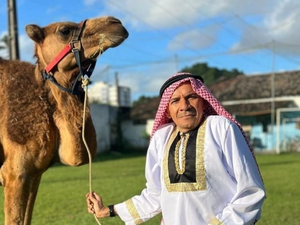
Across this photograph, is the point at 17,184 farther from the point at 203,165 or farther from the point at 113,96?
the point at 113,96

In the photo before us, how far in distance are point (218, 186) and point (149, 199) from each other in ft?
1.94

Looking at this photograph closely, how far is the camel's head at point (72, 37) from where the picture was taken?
327cm

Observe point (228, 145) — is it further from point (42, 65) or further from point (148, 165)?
point (42, 65)

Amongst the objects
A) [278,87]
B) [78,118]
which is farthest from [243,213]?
[278,87]

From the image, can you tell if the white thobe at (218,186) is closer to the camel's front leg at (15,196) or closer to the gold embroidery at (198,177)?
the gold embroidery at (198,177)

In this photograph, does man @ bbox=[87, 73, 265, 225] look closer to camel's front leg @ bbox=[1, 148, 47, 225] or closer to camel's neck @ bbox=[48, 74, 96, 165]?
camel's neck @ bbox=[48, 74, 96, 165]

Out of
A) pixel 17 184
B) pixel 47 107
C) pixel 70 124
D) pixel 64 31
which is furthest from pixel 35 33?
pixel 17 184

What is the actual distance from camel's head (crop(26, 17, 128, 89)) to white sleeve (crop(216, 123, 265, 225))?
3.95ft

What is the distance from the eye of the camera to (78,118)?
3268mm

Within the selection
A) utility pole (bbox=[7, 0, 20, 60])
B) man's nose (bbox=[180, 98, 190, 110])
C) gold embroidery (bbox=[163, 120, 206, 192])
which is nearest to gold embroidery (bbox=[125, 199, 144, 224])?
gold embroidery (bbox=[163, 120, 206, 192])

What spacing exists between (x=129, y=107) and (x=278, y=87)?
11201 mm

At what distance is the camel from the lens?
315 cm

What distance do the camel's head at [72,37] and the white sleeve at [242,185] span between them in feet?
3.95

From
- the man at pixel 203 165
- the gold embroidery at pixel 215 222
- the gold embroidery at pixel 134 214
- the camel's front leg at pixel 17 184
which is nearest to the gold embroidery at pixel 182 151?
the man at pixel 203 165
